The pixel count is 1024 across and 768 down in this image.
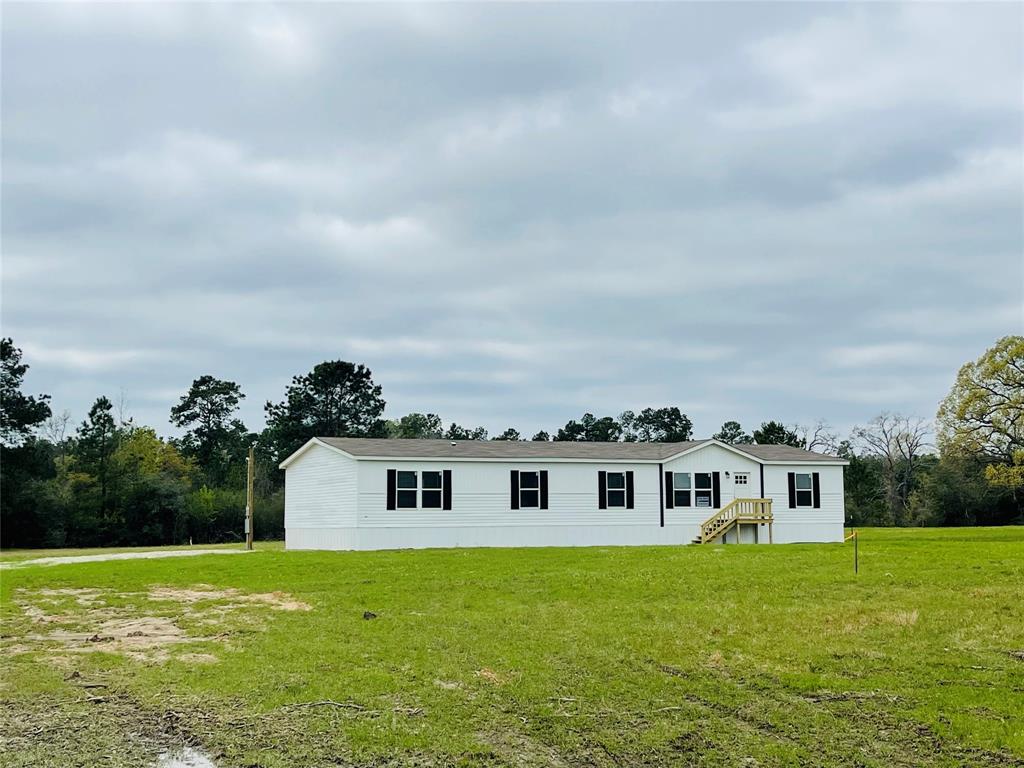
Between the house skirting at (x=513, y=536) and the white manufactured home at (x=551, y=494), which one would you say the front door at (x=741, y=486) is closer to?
the white manufactured home at (x=551, y=494)

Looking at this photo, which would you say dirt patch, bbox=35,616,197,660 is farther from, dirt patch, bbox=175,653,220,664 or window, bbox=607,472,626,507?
window, bbox=607,472,626,507

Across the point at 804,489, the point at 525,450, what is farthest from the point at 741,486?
the point at 525,450

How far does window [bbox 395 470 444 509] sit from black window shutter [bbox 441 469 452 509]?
0.03 m

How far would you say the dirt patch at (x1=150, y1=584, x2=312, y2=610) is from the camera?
14.8 metres

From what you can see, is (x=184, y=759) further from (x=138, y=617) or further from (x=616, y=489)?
(x=616, y=489)

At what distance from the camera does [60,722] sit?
814cm

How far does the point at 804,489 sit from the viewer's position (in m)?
34.2

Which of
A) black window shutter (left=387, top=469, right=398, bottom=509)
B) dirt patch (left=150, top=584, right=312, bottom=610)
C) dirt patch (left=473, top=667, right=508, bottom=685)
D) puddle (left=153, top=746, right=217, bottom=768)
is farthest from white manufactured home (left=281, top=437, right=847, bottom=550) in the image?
puddle (left=153, top=746, right=217, bottom=768)

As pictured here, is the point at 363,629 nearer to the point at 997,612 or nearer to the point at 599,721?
the point at 599,721

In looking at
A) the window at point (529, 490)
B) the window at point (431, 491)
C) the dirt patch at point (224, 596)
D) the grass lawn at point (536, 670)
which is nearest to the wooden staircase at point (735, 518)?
the window at point (529, 490)

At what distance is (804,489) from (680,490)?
4.95 m

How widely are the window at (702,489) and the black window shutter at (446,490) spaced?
850cm

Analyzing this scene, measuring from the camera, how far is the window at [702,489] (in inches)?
1287

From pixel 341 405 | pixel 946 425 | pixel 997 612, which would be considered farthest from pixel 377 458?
pixel 341 405
